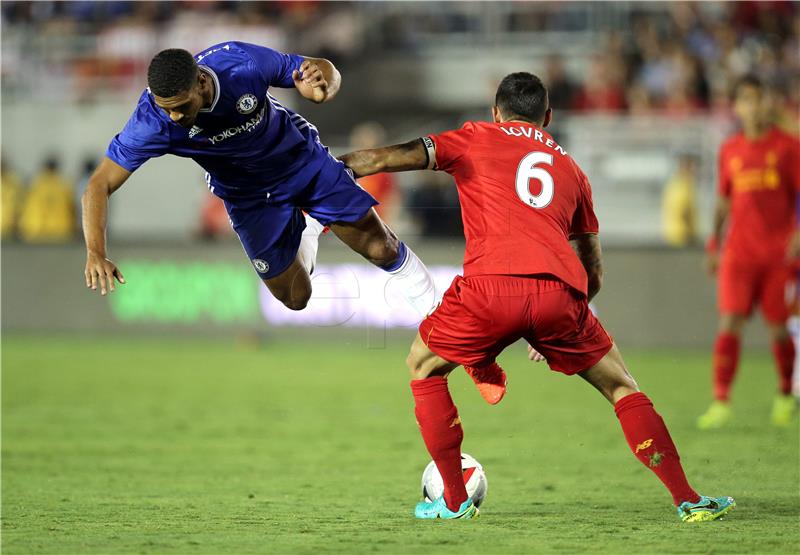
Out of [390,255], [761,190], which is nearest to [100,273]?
[390,255]

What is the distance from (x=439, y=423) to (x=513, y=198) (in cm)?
113

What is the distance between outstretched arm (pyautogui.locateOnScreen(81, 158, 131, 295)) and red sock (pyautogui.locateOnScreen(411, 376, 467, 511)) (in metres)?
1.53

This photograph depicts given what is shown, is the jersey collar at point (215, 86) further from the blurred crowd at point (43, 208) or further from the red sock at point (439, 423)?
the blurred crowd at point (43, 208)

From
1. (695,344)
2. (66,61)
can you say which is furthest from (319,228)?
(66,61)

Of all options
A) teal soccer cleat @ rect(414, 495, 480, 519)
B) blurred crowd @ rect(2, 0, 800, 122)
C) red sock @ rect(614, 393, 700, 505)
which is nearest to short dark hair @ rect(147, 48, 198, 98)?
teal soccer cleat @ rect(414, 495, 480, 519)

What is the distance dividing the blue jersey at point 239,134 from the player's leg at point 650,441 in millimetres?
2141

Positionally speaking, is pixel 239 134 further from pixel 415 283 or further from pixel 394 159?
pixel 415 283

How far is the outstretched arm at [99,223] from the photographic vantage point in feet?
18.8

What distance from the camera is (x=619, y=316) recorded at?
51.2 ft

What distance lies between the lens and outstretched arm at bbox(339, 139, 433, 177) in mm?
5629

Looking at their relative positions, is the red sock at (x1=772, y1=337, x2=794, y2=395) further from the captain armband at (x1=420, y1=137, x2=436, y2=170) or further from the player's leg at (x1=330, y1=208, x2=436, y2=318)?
the captain armband at (x1=420, y1=137, x2=436, y2=170)

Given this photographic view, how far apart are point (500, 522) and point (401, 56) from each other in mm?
15849

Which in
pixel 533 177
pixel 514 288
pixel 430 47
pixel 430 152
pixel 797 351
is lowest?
pixel 797 351

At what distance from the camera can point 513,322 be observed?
555 cm
